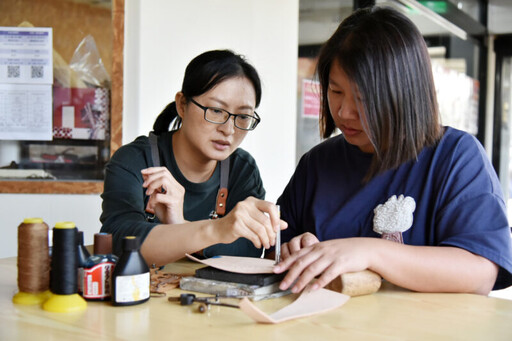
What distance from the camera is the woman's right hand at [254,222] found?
1.13 meters

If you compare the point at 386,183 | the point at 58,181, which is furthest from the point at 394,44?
the point at 58,181

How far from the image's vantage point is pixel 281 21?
332cm

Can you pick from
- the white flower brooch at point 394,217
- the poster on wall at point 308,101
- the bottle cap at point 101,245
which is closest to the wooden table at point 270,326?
the bottle cap at point 101,245

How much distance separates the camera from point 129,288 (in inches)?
38.9

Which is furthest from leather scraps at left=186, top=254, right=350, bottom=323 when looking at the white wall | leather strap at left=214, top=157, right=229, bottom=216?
the white wall

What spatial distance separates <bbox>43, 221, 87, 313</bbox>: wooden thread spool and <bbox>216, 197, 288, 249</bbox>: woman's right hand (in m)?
0.31

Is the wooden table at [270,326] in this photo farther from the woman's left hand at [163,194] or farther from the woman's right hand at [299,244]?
the woman's left hand at [163,194]

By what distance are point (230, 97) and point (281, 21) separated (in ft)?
5.74

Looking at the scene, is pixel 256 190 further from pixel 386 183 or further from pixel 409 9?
pixel 409 9

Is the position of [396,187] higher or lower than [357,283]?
higher

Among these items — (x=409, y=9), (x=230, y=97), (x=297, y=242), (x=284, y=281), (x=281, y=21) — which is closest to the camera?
(x=284, y=281)

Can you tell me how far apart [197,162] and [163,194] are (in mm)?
346

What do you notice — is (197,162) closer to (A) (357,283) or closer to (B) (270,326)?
(A) (357,283)

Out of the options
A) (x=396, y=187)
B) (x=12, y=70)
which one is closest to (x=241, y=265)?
(x=396, y=187)
